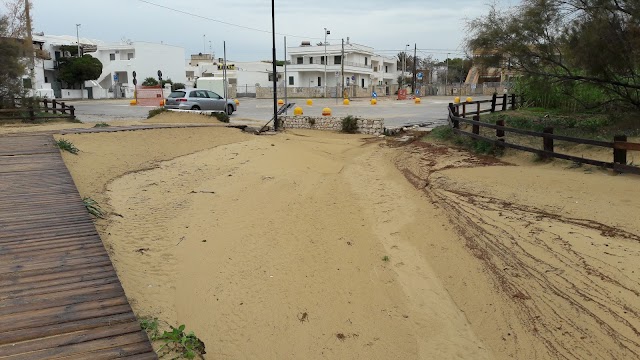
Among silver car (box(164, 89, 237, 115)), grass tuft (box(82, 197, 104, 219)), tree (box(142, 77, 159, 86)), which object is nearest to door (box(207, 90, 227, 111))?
→ silver car (box(164, 89, 237, 115))

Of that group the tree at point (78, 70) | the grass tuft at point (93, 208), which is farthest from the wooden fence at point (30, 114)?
the tree at point (78, 70)

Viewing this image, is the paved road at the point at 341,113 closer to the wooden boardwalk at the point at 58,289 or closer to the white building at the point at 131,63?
the wooden boardwalk at the point at 58,289

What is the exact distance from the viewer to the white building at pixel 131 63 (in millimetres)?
68812

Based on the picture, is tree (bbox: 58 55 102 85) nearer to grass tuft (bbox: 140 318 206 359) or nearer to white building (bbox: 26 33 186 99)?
white building (bbox: 26 33 186 99)

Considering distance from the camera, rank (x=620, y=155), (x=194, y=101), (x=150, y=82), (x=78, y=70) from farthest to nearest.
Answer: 1. (x=150, y=82)
2. (x=78, y=70)
3. (x=194, y=101)
4. (x=620, y=155)

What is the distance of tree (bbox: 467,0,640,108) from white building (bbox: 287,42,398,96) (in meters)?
53.7

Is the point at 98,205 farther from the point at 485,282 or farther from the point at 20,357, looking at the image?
the point at 485,282

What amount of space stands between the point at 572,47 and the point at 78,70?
5820cm

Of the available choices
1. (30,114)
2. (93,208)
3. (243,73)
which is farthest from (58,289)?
(243,73)

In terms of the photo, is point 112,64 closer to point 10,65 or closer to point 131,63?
point 131,63

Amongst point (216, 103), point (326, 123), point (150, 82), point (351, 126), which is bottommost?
point (351, 126)

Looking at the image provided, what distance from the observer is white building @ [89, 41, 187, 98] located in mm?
68812

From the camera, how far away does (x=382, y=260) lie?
7090mm

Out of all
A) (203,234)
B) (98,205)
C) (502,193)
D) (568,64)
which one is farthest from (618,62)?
(98,205)
